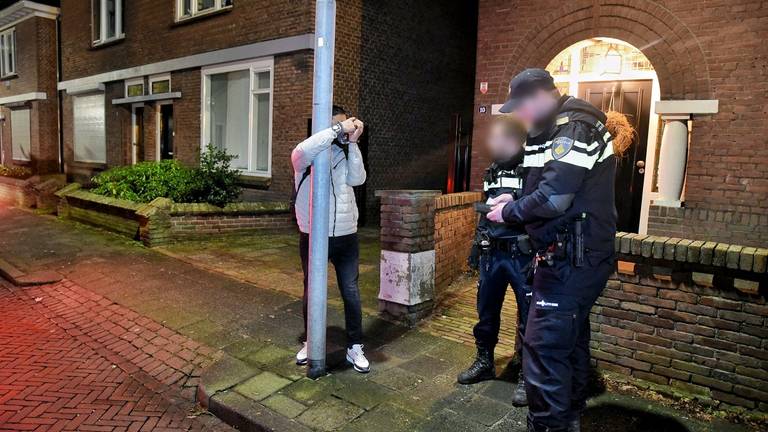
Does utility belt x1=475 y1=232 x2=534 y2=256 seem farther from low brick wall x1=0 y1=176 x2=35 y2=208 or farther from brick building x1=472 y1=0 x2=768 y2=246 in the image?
low brick wall x1=0 y1=176 x2=35 y2=208

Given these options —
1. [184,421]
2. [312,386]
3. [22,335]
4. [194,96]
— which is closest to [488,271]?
[312,386]

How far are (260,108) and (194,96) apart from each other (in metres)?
2.33

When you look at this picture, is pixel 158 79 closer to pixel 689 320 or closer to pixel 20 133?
pixel 20 133

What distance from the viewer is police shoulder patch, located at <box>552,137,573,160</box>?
2.72 metres

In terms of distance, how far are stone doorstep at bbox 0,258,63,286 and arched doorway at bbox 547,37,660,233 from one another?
7.64m

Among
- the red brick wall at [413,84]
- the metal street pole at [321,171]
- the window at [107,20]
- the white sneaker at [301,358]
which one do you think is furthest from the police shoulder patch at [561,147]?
the window at [107,20]

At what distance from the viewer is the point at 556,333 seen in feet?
9.13

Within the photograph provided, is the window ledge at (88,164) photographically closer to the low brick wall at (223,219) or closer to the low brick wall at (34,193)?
the low brick wall at (34,193)

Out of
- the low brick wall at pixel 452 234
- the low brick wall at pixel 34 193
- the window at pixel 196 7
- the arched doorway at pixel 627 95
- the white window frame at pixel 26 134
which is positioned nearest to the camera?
the low brick wall at pixel 452 234

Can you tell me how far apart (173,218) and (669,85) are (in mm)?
7691

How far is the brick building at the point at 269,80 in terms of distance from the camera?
1106 centimetres

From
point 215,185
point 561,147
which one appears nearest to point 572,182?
point 561,147

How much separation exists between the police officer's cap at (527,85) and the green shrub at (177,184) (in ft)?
24.0

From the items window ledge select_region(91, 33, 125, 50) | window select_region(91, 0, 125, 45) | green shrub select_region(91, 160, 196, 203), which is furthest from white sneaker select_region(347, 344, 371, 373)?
window select_region(91, 0, 125, 45)
